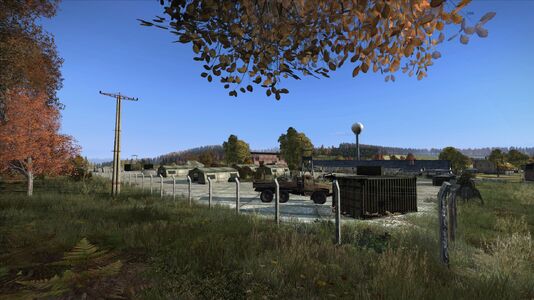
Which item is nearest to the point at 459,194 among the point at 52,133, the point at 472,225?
the point at 472,225

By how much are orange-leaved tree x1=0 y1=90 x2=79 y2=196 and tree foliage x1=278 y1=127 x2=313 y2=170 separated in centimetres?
5430

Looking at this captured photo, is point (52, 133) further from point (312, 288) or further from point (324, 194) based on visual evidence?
point (312, 288)

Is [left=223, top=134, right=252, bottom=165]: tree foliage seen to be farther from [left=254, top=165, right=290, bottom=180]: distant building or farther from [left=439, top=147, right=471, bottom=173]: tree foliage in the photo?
[left=439, top=147, right=471, bottom=173]: tree foliage

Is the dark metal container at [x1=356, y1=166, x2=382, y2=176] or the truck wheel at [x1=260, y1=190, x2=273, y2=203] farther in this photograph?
the truck wheel at [x1=260, y1=190, x2=273, y2=203]

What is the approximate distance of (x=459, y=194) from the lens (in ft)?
51.5

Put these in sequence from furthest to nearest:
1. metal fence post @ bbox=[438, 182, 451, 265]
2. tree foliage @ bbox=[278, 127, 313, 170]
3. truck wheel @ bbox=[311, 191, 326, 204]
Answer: tree foliage @ bbox=[278, 127, 313, 170] < truck wheel @ bbox=[311, 191, 326, 204] < metal fence post @ bbox=[438, 182, 451, 265]

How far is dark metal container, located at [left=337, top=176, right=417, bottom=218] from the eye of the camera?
11.2m

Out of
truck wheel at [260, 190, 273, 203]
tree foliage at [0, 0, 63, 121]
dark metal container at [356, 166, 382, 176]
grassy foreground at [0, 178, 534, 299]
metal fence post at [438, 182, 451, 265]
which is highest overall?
tree foliage at [0, 0, 63, 121]

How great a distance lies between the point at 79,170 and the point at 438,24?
103ft

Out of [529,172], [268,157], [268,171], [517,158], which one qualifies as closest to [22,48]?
[268,171]

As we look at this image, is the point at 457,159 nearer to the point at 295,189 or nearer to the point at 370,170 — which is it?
the point at 295,189

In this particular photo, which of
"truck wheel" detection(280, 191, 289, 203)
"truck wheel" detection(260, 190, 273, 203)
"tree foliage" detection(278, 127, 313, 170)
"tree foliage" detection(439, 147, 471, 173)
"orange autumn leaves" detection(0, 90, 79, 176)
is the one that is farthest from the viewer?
"tree foliage" detection(439, 147, 471, 173)

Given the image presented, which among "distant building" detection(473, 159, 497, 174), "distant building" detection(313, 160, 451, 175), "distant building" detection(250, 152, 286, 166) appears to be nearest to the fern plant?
"distant building" detection(313, 160, 451, 175)

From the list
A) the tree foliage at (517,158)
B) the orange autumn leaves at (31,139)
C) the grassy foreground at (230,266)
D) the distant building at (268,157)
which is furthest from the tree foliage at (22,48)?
the tree foliage at (517,158)
